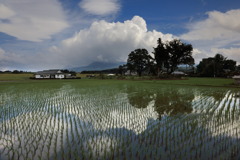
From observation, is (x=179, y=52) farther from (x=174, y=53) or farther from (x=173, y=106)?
(x=173, y=106)

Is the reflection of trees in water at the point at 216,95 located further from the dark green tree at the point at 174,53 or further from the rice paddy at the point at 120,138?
the dark green tree at the point at 174,53

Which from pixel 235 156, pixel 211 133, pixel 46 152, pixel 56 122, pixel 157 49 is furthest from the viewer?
pixel 157 49

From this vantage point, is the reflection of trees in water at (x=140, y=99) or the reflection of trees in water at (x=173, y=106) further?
the reflection of trees in water at (x=140, y=99)

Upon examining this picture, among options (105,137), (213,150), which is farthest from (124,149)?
(213,150)

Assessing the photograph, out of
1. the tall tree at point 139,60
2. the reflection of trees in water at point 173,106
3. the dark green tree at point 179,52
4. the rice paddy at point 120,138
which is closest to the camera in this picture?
the rice paddy at point 120,138

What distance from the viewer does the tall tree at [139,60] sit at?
8681 centimetres

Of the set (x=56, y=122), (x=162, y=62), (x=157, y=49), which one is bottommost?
(x=56, y=122)

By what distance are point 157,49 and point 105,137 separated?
184 feet

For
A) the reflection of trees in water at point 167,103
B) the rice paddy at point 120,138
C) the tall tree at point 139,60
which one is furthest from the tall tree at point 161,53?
the rice paddy at point 120,138

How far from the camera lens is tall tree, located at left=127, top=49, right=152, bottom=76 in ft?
285

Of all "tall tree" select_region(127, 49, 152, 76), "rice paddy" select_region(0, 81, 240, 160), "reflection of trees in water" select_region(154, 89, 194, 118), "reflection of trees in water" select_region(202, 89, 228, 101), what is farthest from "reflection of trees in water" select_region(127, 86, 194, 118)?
"tall tree" select_region(127, 49, 152, 76)

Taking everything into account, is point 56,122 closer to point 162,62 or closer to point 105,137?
point 105,137

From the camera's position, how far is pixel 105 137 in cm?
538

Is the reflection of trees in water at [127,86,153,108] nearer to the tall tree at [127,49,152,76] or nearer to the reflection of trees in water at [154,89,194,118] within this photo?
the reflection of trees in water at [154,89,194,118]
